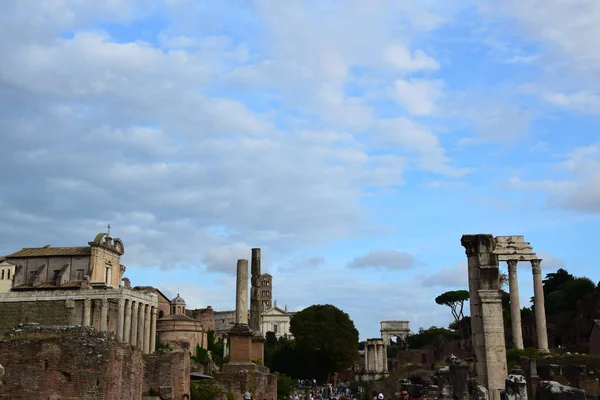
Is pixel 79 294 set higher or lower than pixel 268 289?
lower

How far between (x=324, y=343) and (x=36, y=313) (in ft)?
93.3

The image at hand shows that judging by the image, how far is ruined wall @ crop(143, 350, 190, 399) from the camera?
19719 millimetres

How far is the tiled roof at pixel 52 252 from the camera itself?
66188 mm

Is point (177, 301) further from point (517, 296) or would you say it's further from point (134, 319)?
point (517, 296)

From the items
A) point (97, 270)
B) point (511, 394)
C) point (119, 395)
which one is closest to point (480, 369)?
point (511, 394)

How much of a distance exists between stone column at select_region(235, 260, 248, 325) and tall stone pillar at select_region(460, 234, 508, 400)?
11.7m

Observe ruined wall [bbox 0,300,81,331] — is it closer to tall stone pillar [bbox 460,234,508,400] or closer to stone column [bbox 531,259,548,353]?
stone column [bbox 531,259,548,353]

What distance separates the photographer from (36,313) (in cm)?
6022

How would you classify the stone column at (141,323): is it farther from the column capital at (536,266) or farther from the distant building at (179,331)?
the column capital at (536,266)

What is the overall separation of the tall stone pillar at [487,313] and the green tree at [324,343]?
177ft

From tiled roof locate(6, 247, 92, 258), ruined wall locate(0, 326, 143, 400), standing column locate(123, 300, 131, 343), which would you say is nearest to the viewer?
ruined wall locate(0, 326, 143, 400)

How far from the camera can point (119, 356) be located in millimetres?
14312

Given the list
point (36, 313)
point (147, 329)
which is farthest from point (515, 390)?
point (147, 329)

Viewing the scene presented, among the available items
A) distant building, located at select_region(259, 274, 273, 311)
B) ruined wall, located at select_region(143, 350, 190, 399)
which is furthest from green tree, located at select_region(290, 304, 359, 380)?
distant building, located at select_region(259, 274, 273, 311)
